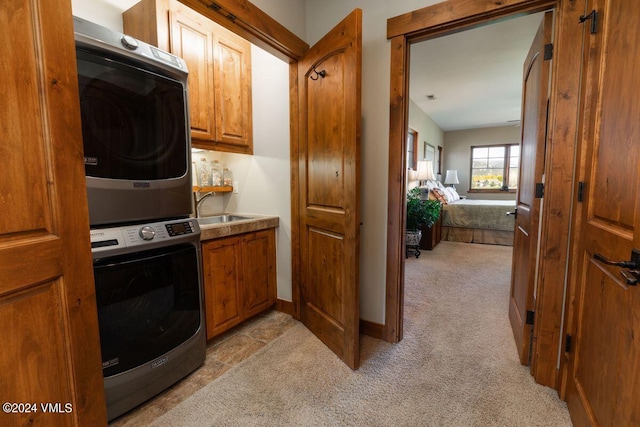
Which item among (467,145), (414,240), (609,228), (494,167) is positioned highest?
(467,145)

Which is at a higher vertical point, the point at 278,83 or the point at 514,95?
the point at 514,95

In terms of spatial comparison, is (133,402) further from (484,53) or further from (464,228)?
(464,228)

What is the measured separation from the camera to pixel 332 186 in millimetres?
1908

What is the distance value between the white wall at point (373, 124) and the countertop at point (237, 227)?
82cm

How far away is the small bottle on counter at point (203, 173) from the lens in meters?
2.54

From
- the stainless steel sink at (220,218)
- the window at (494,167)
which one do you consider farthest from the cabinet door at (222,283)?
the window at (494,167)

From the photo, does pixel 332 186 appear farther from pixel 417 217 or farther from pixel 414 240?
pixel 414 240

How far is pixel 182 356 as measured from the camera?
5.52 feet

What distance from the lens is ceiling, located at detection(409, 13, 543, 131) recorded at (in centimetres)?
305

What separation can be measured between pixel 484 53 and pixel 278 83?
2.71m

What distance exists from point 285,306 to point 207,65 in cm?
206

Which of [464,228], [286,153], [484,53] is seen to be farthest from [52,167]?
[464,228]

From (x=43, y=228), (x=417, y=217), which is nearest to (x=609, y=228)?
(x=43, y=228)

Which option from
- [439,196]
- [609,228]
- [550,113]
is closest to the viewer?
[609,228]
